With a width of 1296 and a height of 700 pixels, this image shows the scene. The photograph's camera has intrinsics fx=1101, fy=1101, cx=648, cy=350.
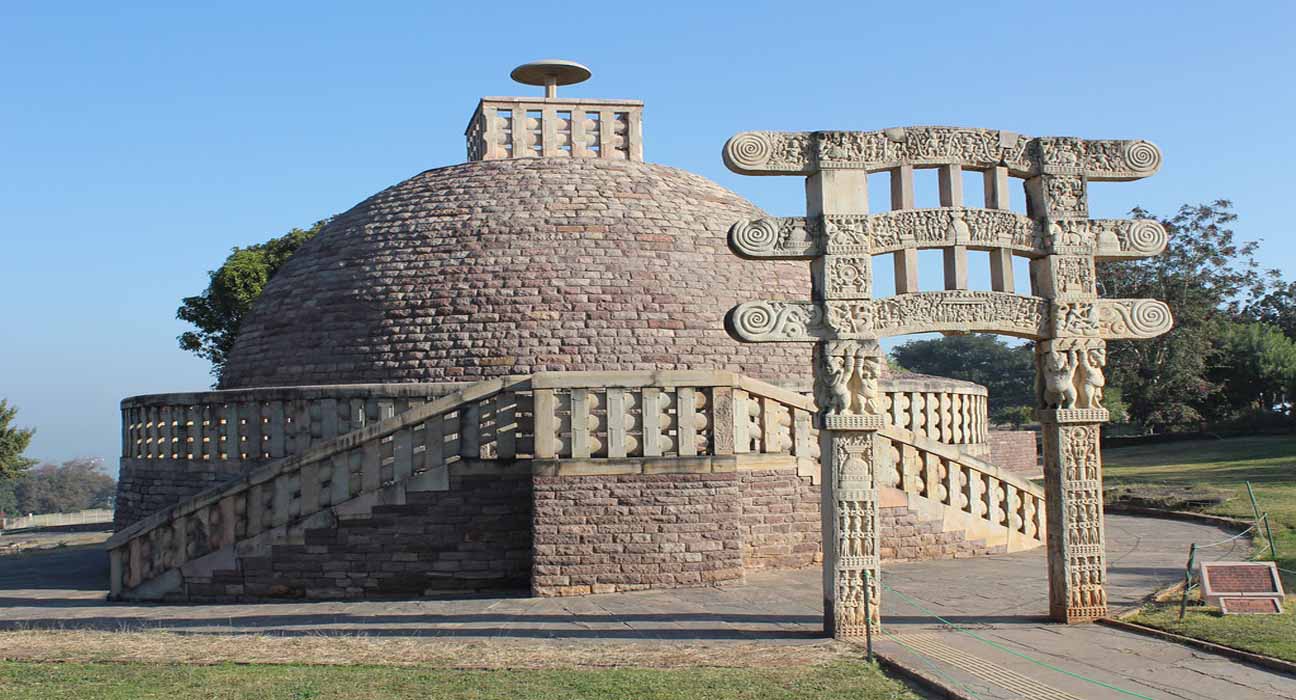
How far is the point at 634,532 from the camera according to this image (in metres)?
10.9

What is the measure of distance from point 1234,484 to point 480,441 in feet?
53.0

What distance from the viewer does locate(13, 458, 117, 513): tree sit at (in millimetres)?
82250

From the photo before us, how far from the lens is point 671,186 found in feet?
59.8

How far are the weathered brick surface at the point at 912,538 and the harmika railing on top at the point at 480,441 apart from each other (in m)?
1.72

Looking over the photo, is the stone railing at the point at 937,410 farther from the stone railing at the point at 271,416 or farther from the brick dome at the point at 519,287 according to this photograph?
the stone railing at the point at 271,416

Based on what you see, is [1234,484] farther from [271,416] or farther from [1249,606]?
[271,416]

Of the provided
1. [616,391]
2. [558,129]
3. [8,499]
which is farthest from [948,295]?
[8,499]

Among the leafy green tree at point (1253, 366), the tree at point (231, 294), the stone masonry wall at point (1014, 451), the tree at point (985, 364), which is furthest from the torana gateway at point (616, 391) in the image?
the tree at point (985, 364)

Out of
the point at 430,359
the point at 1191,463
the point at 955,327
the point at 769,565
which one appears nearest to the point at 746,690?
the point at 955,327

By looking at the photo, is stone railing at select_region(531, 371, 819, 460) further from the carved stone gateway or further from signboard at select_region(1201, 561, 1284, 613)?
signboard at select_region(1201, 561, 1284, 613)

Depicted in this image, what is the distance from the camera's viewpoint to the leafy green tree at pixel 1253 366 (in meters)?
38.3

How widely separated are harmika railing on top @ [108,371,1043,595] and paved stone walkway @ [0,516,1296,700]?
84 cm

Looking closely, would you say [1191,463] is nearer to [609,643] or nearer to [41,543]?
[609,643]

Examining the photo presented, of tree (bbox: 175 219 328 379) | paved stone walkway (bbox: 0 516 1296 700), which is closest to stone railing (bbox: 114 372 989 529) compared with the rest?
paved stone walkway (bbox: 0 516 1296 700)
